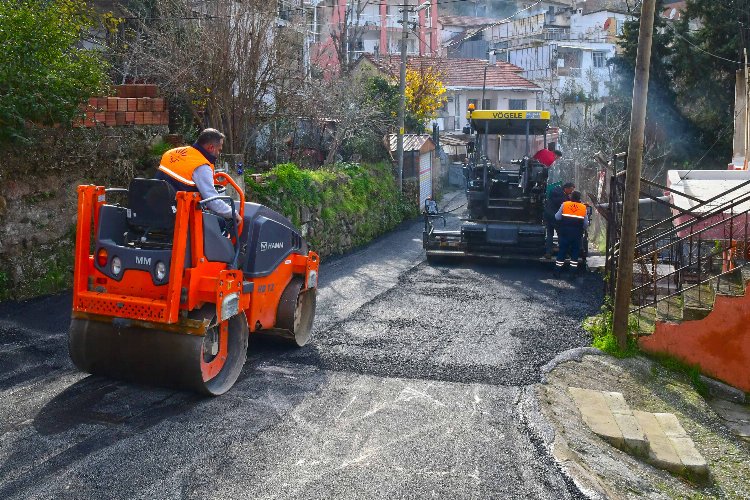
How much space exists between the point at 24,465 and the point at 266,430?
1.71 m

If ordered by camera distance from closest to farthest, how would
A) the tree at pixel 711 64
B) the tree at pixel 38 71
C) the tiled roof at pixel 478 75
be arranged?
1. the tree at pixel 38 71
2. the tree at pixel 711 64
3. the tiled roof at pixel 478 75

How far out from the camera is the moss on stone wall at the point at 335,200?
13656 millimetres

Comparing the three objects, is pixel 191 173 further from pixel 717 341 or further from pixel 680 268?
pixel 680 268

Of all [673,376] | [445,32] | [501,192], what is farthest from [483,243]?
[445,32]

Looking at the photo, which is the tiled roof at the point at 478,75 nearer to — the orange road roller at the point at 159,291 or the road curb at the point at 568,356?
the road curb at the point at 568,356

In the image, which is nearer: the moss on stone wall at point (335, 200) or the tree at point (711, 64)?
the moss on stone wall at point (335, 200)

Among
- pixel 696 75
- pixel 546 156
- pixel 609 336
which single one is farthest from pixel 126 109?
pixel 696 75

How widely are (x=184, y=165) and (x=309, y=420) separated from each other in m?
2.33

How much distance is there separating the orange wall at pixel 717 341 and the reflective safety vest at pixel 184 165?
19.7ft

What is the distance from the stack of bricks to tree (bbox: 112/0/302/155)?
1.73 meters

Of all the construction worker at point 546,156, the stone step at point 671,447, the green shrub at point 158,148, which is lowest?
the stone step at point 671,447

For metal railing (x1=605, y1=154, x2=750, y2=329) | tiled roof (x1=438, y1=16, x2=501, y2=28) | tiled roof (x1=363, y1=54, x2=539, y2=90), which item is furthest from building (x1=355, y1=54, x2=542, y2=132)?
metal railing (x1=605, y1=154, x2=750, y2=329)

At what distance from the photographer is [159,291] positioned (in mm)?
6484

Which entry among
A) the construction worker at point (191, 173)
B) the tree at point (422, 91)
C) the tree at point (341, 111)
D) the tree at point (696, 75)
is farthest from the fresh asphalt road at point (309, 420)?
the tree at point (422, 91)
